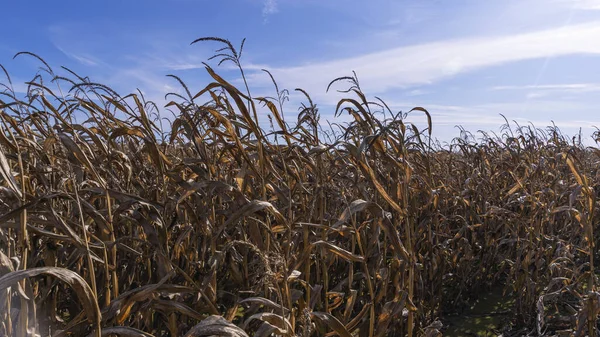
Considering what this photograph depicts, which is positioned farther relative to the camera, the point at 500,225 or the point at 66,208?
the point at 500,225

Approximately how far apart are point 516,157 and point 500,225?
2.62 ft

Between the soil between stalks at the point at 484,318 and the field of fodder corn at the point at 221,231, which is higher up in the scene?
the field of fodder corn at the point at 221,231

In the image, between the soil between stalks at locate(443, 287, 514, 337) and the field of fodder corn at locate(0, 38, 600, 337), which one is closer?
the field of fodder corn at locate(0, 38, 600, 337)

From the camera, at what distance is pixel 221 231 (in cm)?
171

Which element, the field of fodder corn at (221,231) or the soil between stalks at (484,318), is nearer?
the field of fodder corn at (221,231)

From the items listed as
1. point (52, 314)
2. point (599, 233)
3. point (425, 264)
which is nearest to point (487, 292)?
A: point (425, 264)

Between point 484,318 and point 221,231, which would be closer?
point 221,231

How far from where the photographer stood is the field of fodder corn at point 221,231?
1396 millimetres

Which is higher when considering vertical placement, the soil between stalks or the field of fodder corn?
the field of fodder corn

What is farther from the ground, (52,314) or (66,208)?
(66,208)

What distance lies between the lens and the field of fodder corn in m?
1.40

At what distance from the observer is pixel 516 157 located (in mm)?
3754

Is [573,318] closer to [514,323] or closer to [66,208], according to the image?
[514,323]

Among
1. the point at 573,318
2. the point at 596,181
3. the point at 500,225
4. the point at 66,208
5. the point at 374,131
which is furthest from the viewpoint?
the point at 596,181
